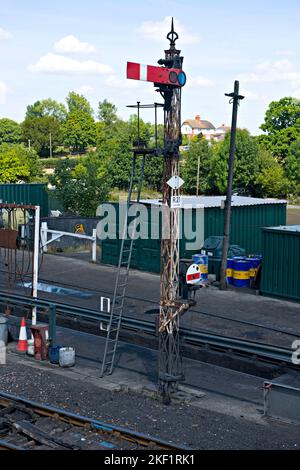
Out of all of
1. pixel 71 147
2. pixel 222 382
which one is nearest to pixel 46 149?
pixel 71 147

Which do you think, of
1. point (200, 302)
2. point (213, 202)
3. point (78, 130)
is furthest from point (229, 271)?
point (78, 130)

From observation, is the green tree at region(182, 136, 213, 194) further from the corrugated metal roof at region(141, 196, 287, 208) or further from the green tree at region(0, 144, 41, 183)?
the corrugated metal roof at region(141, 196, 287, 208)

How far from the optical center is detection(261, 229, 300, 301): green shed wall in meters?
20.1

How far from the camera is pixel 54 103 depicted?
436 feet

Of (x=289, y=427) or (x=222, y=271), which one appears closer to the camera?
(x=289, y=427)

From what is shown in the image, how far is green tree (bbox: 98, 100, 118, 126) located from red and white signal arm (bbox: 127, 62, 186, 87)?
383ft

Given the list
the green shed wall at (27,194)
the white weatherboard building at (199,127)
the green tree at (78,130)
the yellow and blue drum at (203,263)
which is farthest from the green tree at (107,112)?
the yellow and blue drum at (203,263)

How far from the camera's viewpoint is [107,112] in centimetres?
12725

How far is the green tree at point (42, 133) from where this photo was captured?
3739 inches

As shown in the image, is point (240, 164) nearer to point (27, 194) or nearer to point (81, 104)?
point (27, 194)

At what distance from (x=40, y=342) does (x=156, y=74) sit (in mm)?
6717

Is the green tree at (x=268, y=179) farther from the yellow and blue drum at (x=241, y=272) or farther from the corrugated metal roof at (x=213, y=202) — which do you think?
the yellow and blue drum at (x=241, y=272)

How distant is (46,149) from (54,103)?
37679mm
